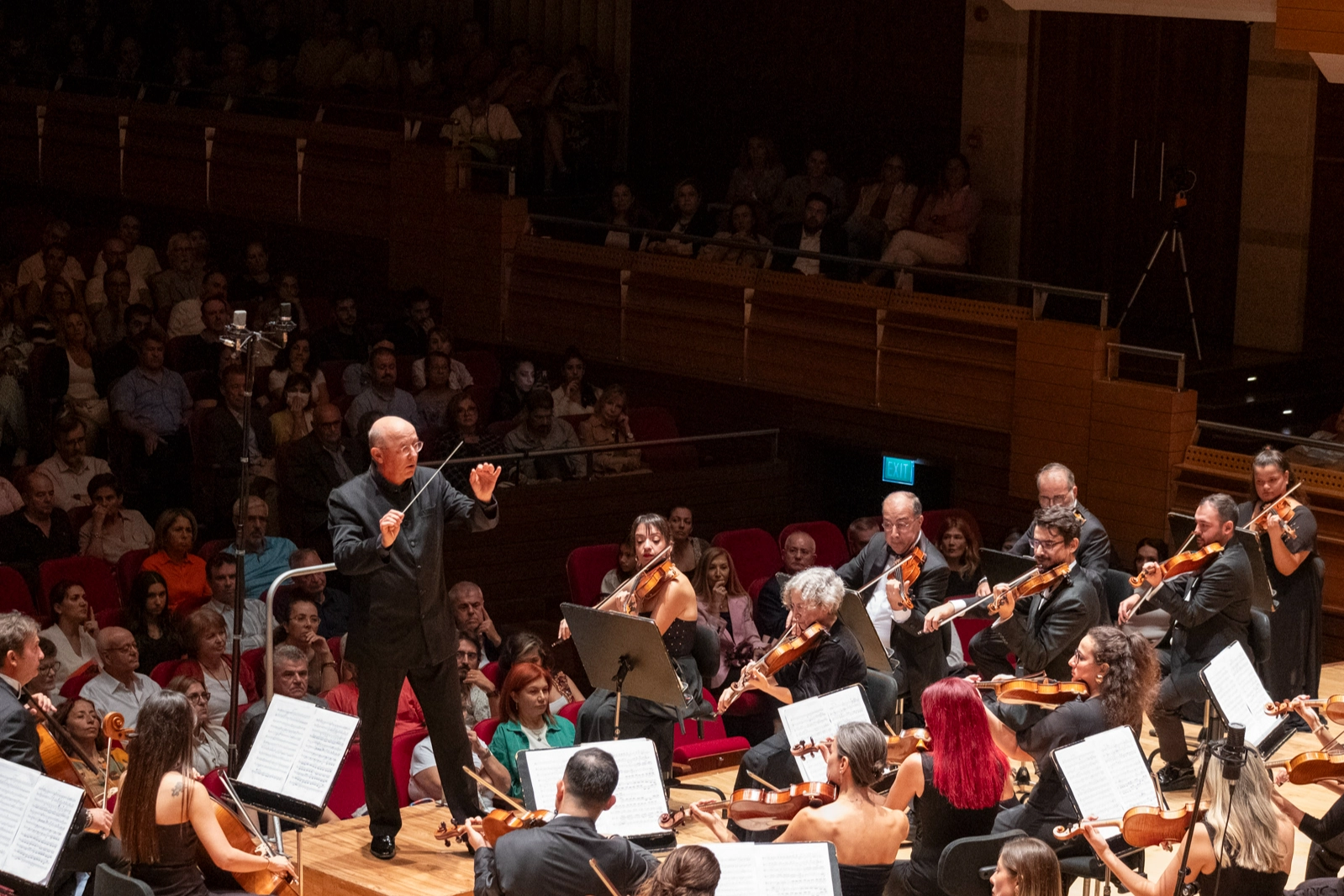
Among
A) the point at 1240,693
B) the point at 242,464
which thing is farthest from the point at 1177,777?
the point at 242,464

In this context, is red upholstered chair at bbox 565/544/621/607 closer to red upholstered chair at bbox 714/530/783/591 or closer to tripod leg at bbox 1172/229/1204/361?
red upholstered chair at bbox 714/530/783/591

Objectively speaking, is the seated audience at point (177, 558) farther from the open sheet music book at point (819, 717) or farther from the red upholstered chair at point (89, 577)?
the open sheet music book at point (819, 717)

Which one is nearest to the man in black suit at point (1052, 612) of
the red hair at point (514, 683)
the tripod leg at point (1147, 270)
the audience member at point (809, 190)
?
the red hair at point (514, 683)

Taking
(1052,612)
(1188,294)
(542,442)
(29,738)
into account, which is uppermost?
(1188,294)

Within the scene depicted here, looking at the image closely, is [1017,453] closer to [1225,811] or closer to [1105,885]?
[1105,885]

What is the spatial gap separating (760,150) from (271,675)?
242 inches

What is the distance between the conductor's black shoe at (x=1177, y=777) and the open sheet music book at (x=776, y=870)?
2651 mm

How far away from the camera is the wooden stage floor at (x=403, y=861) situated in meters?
5.70

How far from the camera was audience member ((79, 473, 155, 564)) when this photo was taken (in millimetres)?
8117

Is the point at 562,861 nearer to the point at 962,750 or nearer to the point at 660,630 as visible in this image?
the point at 962,750

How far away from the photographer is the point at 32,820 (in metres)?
4.90

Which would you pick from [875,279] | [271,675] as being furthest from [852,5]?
[271,675]

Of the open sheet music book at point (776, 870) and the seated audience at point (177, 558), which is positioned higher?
the seated audience at point (177, 558)

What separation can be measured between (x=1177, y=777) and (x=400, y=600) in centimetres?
307
